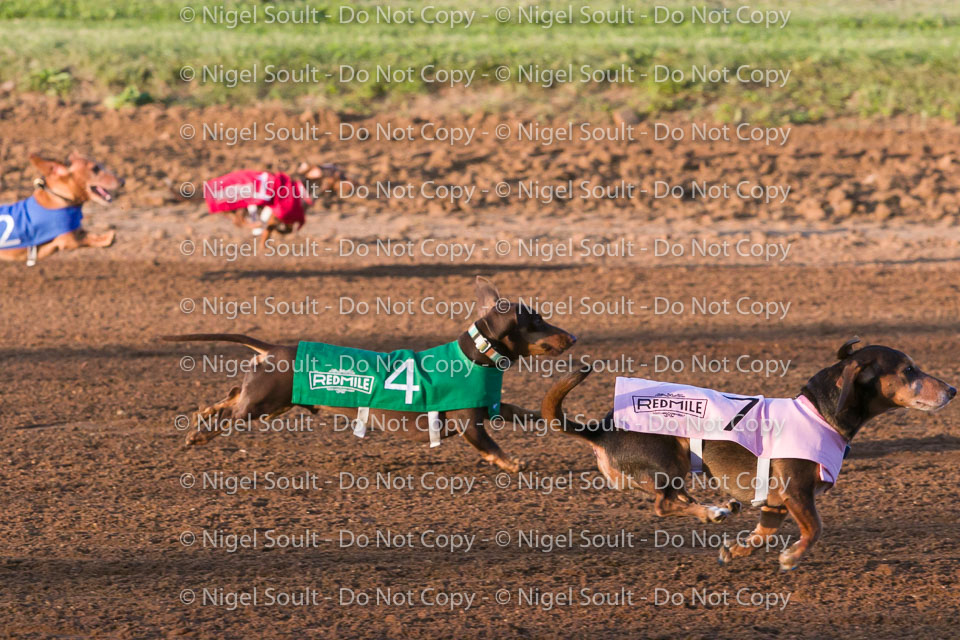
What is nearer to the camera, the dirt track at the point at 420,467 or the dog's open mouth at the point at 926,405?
the dirt track at the point at 420,467

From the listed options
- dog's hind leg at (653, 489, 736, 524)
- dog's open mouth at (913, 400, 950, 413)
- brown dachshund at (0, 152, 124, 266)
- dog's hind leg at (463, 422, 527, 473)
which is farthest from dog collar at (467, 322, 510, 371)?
brown dachshund at (0, 152, 124, 266)

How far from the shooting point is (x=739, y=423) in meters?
5.86

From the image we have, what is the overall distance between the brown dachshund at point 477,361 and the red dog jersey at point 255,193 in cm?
531

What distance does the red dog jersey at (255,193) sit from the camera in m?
12.2

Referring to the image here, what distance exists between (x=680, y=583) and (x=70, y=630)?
9.52 feet

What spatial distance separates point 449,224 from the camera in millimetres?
14953

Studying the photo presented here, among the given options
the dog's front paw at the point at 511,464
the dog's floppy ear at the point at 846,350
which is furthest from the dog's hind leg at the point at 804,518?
the dog's front paw at the point at 511,464

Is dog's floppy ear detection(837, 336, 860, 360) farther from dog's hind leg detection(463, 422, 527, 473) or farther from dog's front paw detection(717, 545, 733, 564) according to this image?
dog's hind leg detection(463, 422, 527, 473)

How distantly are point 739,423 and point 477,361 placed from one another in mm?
1705

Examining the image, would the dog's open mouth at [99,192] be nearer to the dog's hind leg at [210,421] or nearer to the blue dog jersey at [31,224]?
the blue dog jersey at [31,224]

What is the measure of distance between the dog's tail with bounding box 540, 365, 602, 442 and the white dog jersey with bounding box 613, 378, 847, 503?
0.17m

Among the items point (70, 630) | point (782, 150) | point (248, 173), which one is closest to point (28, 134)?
point (248, 173)

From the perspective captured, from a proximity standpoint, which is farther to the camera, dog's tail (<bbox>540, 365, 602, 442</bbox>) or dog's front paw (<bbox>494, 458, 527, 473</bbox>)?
dog's front paw (<bbox>494, 458, 527, 473</bbox>)

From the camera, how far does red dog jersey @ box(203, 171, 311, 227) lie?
12.2 meters
